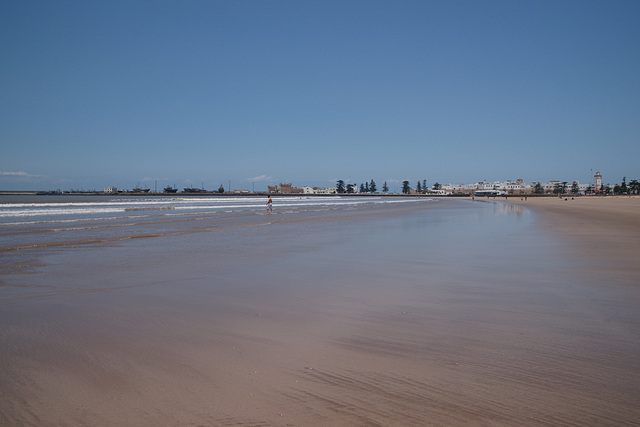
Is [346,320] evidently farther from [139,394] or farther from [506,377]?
[139,394]

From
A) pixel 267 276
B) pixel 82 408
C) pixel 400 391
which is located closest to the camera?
pixel 82 408

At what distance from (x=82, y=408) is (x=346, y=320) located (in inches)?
96.7

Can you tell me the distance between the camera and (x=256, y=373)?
9.13ft

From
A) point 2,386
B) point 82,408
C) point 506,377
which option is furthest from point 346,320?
point 2,386

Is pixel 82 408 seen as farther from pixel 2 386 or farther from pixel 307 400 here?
pixel 307 400

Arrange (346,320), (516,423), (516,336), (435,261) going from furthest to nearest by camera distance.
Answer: (435,261) < (346,320) < (516,336) < (516,423)

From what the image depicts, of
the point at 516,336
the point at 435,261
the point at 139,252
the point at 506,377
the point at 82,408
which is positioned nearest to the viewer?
the point at 82,408

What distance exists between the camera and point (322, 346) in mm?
3314

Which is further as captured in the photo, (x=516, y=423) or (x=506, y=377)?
(x=506, y=377)

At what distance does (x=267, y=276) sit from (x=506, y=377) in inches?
172

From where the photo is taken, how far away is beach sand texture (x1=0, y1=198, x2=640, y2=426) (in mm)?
2318

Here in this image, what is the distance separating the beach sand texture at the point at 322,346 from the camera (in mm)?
2318

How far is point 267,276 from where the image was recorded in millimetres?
6430

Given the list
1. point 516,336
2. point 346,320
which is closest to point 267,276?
point 346,320
